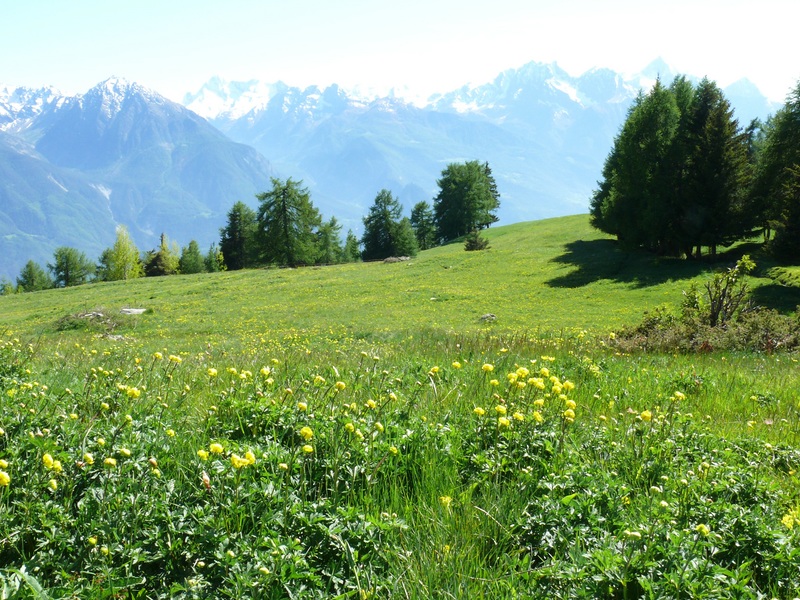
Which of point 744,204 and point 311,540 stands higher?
point 744,204

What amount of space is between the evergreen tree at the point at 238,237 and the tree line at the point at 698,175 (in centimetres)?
→ 6550

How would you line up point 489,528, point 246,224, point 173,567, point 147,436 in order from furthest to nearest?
1. point 246,224
2. point 147,436
3. point 489,528
4. point 173,567

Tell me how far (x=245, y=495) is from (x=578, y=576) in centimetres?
169

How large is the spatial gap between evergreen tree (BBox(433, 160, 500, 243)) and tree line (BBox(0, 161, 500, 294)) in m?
0.17

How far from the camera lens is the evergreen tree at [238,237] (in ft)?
297

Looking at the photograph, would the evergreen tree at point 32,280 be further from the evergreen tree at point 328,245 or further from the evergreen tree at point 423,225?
the evergreen tree at point 423,225

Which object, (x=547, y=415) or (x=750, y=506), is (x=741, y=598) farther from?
(x=547, y=415)

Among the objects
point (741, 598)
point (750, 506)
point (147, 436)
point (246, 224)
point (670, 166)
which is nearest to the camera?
point (741, 598)

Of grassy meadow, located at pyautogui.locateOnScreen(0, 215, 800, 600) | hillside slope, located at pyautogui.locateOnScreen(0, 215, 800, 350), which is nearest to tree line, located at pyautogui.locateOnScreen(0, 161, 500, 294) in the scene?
hillside slope, located at pyautogui.locateOnScreen(0, 215, 800, 350)

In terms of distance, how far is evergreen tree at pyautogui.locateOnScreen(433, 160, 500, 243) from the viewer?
86.8 meters

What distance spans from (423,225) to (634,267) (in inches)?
2659

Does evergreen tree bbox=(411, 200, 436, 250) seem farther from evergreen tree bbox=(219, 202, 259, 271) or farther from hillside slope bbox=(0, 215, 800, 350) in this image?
hillside slope bbox=(0, 215, 800, 350)

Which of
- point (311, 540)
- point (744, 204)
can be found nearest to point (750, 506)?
point (311, 540)

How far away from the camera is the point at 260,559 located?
235 cm
